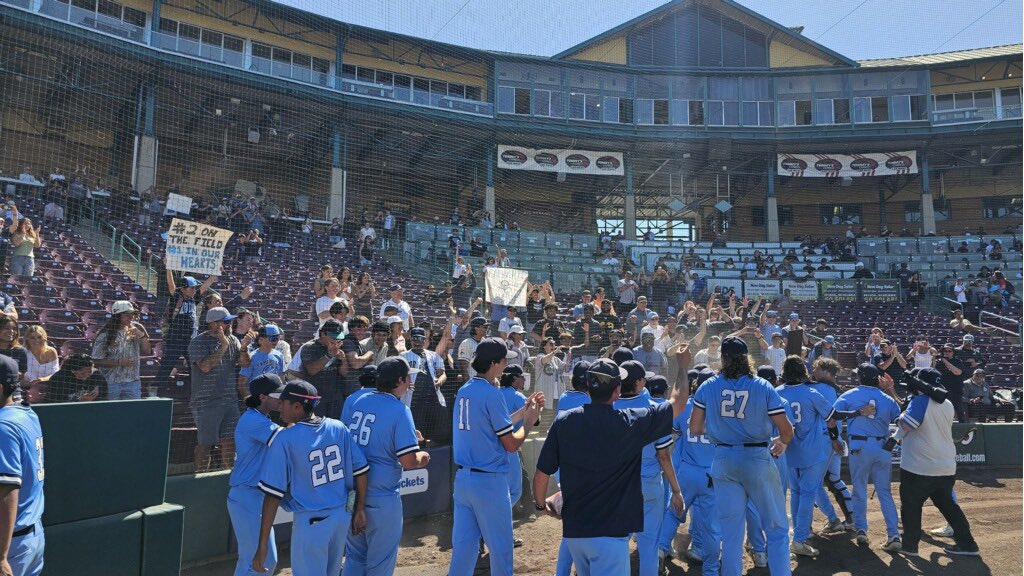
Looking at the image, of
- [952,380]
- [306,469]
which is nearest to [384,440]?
[306,469]

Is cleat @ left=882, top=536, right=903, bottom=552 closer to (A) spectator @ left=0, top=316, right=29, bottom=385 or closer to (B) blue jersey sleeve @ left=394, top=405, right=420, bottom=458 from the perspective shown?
(B) blue jersey sleeve @ left=394, top=405, right=420, bottom=458

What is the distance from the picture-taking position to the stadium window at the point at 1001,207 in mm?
29062

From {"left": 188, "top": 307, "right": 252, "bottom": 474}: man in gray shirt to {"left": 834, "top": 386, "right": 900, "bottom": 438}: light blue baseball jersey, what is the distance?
241 inches

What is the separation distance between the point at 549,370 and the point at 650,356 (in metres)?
1.55

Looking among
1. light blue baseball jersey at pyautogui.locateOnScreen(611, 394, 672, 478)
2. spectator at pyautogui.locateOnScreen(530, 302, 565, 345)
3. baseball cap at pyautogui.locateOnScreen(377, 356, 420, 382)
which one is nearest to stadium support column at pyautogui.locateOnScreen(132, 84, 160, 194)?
spectator at pyautogui.locateOnScreen(530, 302, 565, 345)

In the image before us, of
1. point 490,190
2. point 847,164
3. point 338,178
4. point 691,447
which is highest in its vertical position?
point 847,164

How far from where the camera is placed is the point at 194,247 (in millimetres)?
8070

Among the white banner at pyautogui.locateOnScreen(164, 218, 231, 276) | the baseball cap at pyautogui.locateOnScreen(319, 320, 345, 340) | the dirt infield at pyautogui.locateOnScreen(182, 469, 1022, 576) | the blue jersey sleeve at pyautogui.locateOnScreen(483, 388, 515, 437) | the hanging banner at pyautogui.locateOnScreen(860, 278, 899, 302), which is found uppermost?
the hanging banner at pyautogui.locateOnScreen(860, 278, 899, 302)

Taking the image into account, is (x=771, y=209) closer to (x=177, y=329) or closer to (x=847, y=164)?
(x=847, y=164)

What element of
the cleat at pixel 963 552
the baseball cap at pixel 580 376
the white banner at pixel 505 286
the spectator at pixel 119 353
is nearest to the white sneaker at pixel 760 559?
the cleat at pixel 963 552

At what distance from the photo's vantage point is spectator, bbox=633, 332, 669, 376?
32.7 ft

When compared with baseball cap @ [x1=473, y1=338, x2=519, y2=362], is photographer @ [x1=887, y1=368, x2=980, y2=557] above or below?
below

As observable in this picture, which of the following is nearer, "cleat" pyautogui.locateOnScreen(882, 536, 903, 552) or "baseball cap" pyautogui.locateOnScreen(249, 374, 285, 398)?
"baseball cap" pyautogui.locateOnScreen(249, 374, 285, 398)

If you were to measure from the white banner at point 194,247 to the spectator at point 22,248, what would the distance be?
10.5 ft
